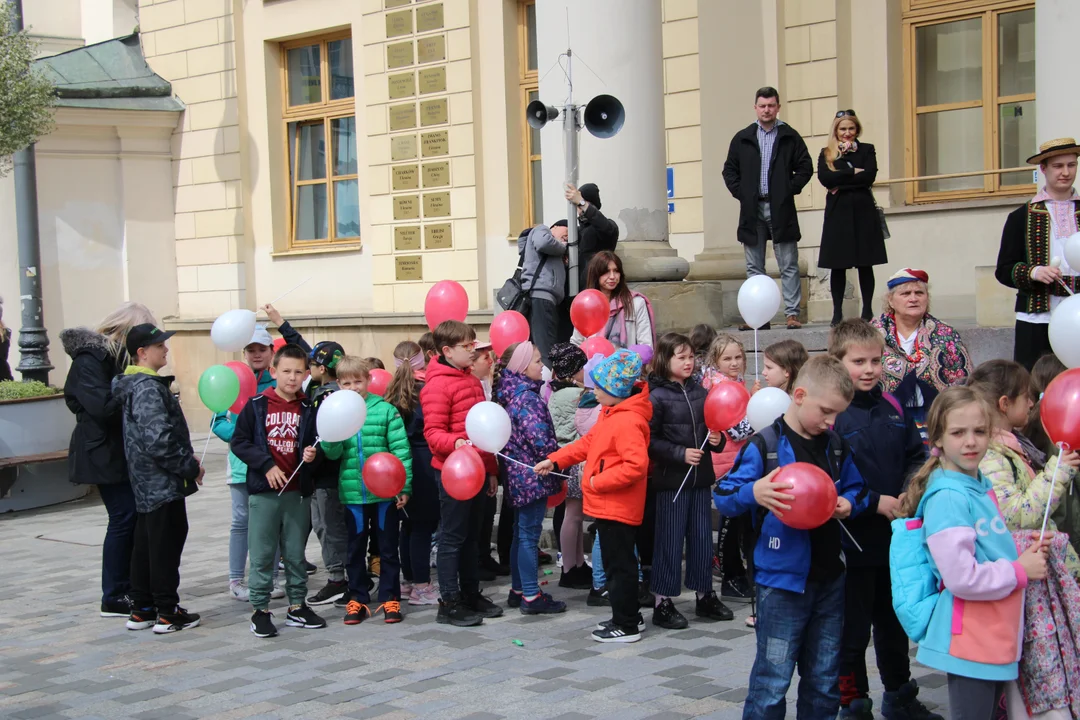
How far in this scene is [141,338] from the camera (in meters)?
6.95

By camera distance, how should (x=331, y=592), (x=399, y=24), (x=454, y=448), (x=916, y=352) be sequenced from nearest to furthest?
1. (x=916, y=352)
2. (x=454, y=448)
3. (x=331, y=592)
4. (x=399, y=24)

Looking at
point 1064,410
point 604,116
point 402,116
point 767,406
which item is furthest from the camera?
point 402,116

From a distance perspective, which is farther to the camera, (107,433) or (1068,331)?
(107,433)

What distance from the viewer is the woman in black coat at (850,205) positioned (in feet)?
30.5

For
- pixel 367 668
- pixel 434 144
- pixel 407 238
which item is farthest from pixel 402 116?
pixel 367 668

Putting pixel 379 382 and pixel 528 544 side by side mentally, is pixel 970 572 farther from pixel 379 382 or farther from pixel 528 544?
pixel 379 382

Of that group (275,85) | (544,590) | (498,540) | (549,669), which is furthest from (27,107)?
(549,669)

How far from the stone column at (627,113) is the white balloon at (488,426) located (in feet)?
13.8

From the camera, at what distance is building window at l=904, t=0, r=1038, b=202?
38.9 feet

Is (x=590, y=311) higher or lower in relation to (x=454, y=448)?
higher

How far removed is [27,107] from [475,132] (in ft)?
16.2

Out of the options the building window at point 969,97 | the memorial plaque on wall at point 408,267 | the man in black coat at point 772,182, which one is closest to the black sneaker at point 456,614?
the man in black coat at point 772,182

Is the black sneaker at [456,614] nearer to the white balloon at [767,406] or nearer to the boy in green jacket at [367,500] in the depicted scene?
the boy in green jacket at [367,500]

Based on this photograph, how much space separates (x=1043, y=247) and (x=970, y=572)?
3.76 meters
